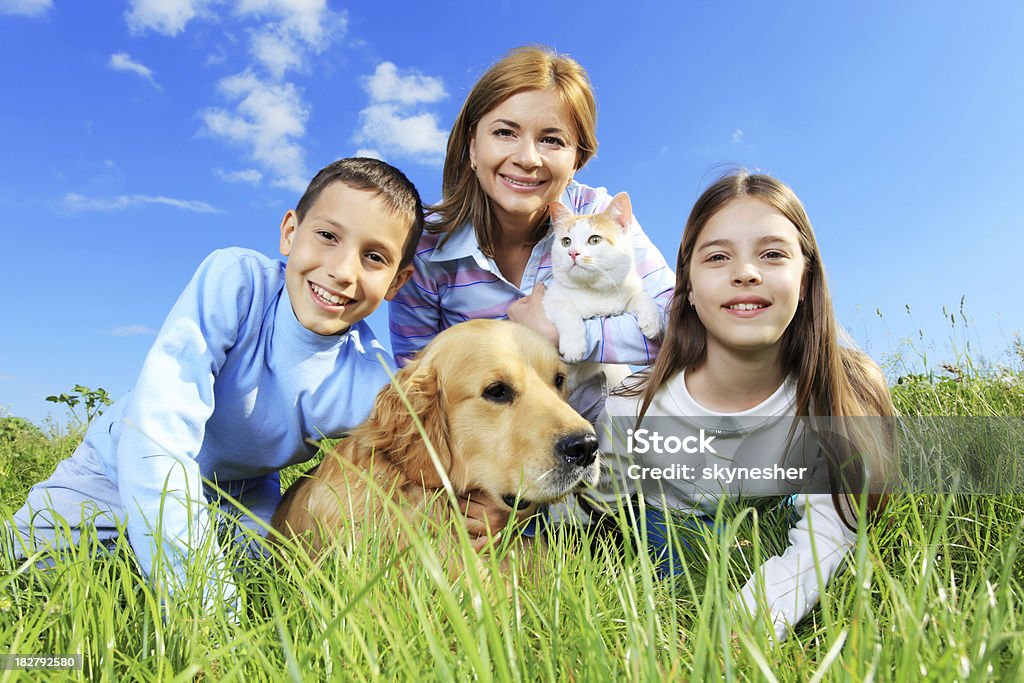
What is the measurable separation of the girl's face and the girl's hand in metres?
0.75

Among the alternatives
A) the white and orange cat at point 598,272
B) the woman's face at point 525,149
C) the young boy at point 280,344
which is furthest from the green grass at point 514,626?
the woman's face at point 525,149

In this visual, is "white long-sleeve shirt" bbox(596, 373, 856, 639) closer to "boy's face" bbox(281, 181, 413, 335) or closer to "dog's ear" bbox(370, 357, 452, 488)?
Answer: "dog's ear" bbox(370, 357, 452, 488)

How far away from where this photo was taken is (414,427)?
2.70 meters

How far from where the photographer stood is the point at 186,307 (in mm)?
2930

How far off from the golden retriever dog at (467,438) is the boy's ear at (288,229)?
954 millimetres

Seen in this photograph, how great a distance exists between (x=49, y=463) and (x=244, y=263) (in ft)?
11.9

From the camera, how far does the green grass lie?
1.12m

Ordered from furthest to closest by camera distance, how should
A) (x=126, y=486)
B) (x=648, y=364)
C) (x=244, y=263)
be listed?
(x=648, y=364) < (x=244, y=263) < (x=126, y=486)

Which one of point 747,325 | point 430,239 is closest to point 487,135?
point 430,239

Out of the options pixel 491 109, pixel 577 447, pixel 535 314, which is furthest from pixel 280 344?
pixel 491 109

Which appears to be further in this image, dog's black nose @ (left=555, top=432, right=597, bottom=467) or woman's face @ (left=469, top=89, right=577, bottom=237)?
woman's face @ (left=469, top=89, right=577, bottom=237)

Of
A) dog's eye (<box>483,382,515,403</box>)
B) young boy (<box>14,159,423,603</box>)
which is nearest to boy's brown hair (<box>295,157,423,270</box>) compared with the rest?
young boy (<box>14,159,423,603</box>)

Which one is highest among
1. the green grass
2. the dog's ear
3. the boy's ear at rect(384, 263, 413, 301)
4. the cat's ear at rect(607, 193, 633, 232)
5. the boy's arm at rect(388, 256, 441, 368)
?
the cat's ear at rect(607, 193, 633, 232)

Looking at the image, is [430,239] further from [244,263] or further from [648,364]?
[648,364]
